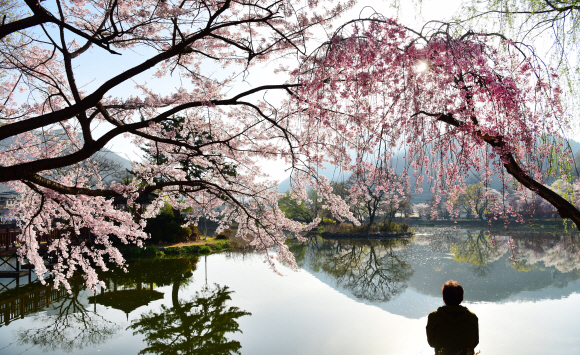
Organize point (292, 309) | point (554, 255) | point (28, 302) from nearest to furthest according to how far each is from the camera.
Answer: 1. point (292, 309)
2. point (28, 302)
3. point (554, 255)

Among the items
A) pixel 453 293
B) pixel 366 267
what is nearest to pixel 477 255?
pixel 366 267

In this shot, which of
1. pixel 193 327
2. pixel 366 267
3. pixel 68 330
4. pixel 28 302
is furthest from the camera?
pixel 366 267

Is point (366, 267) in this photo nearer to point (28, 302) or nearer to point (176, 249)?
point (176, 249)

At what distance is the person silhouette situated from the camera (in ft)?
7.36

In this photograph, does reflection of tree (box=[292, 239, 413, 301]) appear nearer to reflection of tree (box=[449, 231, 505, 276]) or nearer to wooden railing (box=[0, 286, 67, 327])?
reflection of tree (box=[449, 231, 505, 276])

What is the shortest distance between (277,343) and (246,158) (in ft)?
12.1

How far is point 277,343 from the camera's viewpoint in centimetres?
600

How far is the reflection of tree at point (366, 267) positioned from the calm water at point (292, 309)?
0.07m

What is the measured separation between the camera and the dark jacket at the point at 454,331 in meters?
2.24

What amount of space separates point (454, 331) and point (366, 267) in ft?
39.1

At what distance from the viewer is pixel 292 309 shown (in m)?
8.00

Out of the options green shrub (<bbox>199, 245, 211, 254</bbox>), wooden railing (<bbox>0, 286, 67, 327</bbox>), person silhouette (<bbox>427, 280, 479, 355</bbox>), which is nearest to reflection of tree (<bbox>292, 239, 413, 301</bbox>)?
green shrub (<bbox>199, 245, 211, 254</bbox>)

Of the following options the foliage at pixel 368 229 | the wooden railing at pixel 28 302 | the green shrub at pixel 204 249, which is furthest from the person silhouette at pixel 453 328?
the foliage at pixel 368 229

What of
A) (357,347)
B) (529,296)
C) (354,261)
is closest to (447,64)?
(357,347)
